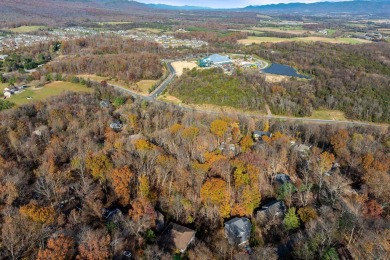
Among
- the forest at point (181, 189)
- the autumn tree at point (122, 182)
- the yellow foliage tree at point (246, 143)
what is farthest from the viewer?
the yellow foliage tree at point (246, 143)

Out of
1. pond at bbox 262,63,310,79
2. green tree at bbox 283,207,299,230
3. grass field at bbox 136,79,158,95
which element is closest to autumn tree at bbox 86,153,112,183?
green tree at bbox 283,207,299,230

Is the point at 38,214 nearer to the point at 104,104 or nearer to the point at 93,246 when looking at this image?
the point at 93,246

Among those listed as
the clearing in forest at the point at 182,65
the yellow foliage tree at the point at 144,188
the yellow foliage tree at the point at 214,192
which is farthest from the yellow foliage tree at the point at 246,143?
the clearing in forest at the point at 182,65

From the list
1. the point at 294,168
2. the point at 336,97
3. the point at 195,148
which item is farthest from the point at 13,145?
the point at 336,97

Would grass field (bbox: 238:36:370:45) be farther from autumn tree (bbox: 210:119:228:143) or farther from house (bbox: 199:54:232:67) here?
autumn tree (bbox: 210:119:228:143)

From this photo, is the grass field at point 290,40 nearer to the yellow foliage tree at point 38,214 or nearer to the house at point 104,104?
the house at point 104,104
